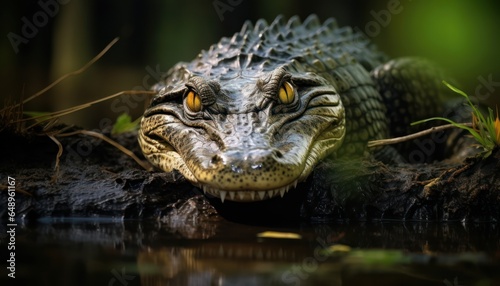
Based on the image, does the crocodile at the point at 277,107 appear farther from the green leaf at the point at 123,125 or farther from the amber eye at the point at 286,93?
the green leaf at the point at 123,125

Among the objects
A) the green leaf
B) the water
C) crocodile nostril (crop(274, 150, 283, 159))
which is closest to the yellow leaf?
the water

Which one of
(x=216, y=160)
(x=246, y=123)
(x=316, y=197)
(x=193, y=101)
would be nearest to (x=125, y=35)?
(x=193, y=101)

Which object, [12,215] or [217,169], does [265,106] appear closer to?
[217,169]

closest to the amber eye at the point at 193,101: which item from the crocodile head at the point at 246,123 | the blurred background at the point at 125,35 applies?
the crocodile head at the point at 246,123

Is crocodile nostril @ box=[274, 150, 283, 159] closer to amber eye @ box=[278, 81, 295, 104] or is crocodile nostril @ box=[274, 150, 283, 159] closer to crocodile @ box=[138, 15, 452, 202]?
crocodile @ box=[138, 15, 452, 202]

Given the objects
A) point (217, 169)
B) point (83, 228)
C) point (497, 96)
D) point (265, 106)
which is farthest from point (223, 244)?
point (497, 96)
